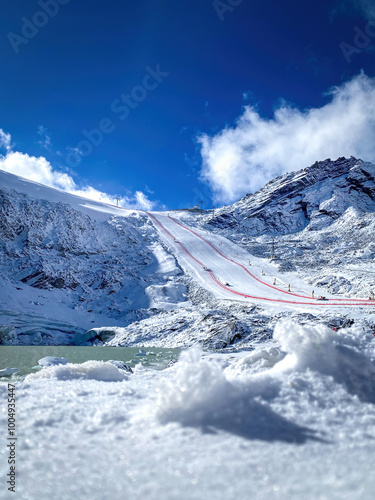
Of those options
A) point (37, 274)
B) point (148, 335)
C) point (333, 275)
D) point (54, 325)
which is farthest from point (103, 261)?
point (333, 275)

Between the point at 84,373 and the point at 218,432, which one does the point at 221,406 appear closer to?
the point at 218,432

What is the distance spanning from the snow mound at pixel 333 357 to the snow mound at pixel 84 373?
11.4 feet

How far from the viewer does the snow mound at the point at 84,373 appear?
5.57 m

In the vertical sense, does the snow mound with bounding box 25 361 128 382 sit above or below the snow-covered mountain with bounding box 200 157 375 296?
below

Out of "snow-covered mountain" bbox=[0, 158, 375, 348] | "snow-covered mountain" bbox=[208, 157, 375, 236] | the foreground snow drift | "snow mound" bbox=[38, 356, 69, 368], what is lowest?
the foreground snow drift

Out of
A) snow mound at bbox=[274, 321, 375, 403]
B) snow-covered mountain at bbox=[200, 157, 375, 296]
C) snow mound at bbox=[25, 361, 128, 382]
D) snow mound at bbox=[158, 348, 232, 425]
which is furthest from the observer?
snow-covered mountain at bbox=[200, 157, 375, 296]

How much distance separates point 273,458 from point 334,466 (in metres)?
0.46

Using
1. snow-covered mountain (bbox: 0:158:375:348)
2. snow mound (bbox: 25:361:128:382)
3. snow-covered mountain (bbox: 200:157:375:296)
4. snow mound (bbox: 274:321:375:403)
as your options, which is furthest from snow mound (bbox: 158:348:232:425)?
snow-covered mountain (bbox: 200:157:375:296)

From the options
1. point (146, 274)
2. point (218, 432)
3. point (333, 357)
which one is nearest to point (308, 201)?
point (146, 274)

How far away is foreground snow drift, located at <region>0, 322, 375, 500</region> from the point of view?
6.70 feet

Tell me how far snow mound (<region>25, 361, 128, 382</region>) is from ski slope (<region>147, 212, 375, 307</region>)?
60.7 ft

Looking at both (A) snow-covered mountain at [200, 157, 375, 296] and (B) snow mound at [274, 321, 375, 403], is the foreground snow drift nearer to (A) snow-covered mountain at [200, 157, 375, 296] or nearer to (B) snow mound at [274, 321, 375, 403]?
(B) snow mound at [274, 321, 375, 403]

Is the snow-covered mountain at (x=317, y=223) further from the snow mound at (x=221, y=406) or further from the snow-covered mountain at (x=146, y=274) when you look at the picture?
the snow mound at (x=221, y=406)

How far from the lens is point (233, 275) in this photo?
114 ft
